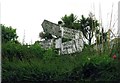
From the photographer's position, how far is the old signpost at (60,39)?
Answer: 22.7ft

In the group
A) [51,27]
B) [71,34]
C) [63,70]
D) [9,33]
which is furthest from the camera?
[9,33]

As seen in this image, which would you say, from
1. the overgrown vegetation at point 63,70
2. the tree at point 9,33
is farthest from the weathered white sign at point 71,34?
the tree at point 9,33

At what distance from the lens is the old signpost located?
272 inches

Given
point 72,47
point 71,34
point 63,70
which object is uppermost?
point 71,34

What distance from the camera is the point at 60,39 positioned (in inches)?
293

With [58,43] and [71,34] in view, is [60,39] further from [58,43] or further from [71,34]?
[71,34]

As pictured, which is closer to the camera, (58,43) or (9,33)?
(58,43)

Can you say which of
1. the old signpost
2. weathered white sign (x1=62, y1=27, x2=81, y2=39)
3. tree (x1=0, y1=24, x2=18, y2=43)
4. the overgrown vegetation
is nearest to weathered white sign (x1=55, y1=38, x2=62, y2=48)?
the old signpost

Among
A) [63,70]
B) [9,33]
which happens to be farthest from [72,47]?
[9,33]

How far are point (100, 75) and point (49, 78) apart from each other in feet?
2.42

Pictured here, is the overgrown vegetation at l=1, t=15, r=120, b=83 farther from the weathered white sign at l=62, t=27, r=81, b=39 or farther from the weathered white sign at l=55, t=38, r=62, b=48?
the weathered white sign at l=62, t=27, r=81, b=39

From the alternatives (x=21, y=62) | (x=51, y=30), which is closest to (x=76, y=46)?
(x=51, y=30)

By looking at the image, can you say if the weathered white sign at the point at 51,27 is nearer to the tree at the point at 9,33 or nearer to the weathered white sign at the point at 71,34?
the weathered white sign at the point at 71,34

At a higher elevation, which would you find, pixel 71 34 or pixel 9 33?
pixel 9 33
